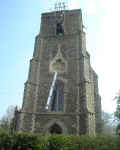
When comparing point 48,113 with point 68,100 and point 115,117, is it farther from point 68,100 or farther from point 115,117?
point 115,117

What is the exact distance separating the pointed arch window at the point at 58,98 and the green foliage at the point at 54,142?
18.9 ft

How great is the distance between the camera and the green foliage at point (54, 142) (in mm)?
9795

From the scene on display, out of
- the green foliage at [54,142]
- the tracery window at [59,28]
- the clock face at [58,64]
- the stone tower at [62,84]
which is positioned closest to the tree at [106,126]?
the stone tower at [62,84]

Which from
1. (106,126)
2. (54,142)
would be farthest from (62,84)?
(106,126)

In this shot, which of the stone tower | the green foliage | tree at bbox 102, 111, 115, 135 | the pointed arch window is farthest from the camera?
tree at bbox 102, 111, 115, 135

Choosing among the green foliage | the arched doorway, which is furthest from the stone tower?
the green foliage

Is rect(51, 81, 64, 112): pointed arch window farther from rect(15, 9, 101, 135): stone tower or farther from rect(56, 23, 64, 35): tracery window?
rect(56, 23, 64, 35): tracery window

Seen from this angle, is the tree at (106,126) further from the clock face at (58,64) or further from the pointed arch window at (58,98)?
the clock face at (58,64)

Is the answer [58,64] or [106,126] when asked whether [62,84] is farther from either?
[106,126]

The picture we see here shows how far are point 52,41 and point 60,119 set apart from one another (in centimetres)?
992

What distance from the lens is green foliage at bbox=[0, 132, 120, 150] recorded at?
9795mm

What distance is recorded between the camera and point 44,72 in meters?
18.2

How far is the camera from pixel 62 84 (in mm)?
17453

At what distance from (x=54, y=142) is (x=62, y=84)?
8195 mm
